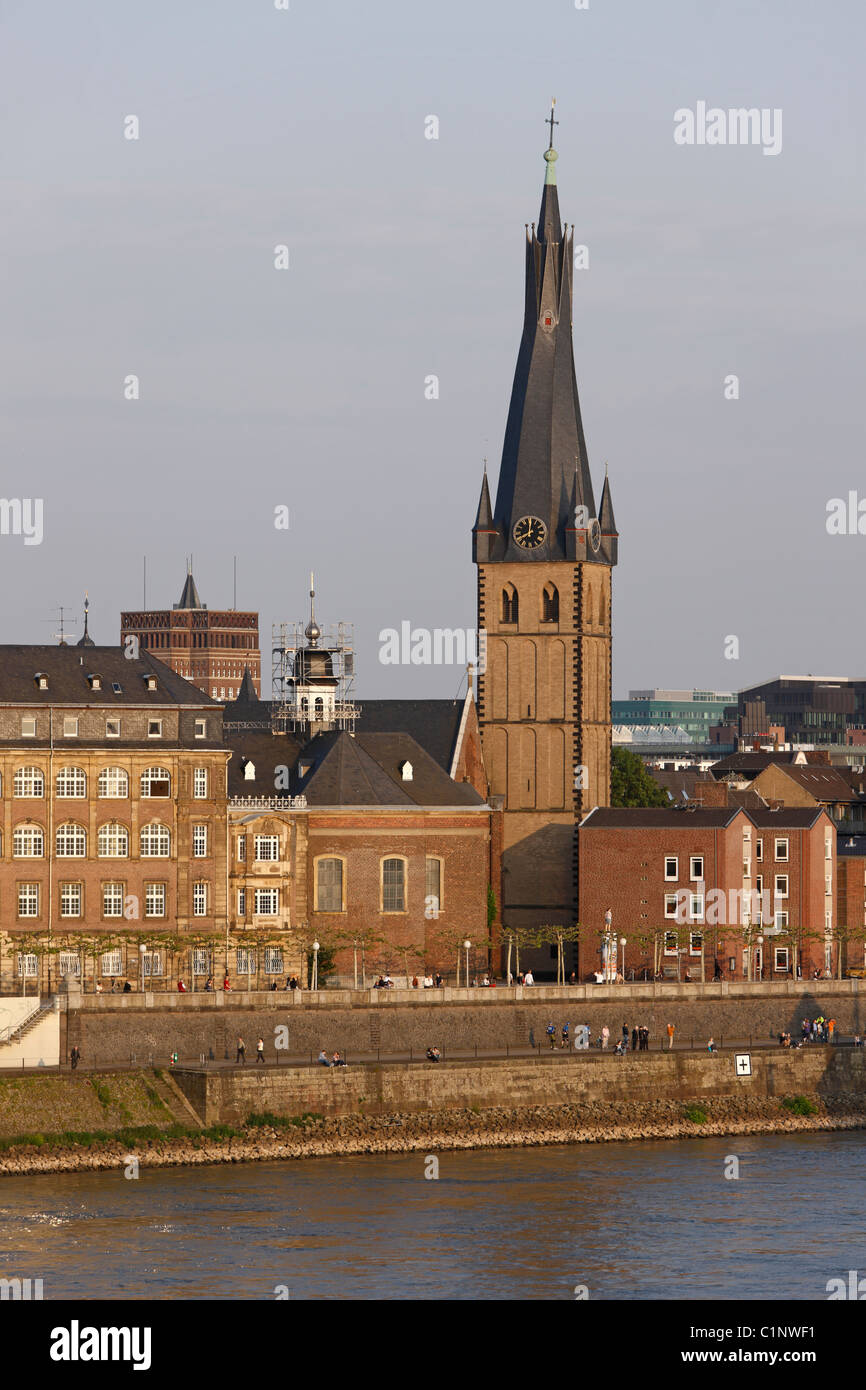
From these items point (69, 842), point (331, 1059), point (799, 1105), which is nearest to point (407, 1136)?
point (331, 1059)

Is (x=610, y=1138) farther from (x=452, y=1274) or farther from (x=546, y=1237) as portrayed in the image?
(x=452, y=1274)

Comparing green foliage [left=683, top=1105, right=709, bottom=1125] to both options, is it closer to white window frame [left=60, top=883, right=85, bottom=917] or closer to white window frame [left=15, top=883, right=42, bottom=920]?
white window frame [left=60, top=883, right=85, bottom=917]

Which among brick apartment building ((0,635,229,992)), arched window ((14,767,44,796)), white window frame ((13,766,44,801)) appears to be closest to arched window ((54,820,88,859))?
brick apartment building ((0,635,229,992))

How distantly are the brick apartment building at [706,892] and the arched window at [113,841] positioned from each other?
22.5 metres

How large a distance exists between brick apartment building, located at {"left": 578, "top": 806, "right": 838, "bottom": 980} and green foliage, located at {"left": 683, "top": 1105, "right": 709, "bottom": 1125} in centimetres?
1811

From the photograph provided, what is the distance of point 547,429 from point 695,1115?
1577 inches

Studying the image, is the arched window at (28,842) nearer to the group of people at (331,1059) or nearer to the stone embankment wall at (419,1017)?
the stone embankment wall at (419,1017)

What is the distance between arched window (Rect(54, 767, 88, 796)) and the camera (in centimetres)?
10844

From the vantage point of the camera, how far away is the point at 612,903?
123188 millimetres

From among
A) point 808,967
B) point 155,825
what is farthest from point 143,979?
point 808,967

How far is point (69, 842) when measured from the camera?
108 m

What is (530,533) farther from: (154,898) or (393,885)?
(154,898)

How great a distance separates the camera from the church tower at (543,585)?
12975 centimetres

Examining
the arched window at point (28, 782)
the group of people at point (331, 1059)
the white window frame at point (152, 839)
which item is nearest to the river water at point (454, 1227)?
the group of people at point (331, 1059)
